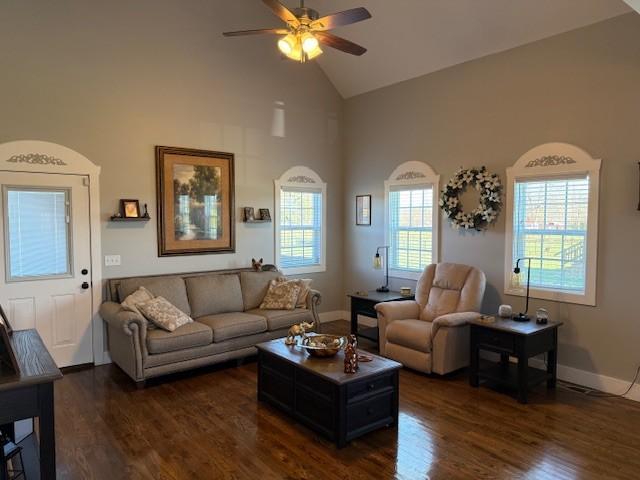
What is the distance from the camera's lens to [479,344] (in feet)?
14.0

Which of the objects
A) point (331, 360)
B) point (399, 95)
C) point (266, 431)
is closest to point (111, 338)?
point (266, 431)

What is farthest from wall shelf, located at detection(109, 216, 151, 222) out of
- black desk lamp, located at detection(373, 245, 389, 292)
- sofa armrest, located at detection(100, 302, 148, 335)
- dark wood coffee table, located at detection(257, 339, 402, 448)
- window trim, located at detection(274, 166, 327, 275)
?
black desk lamp, located at detection(373, 245, 389, 292)

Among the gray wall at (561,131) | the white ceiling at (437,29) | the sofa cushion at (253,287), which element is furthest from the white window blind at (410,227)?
the sofa cushion at (253,287)

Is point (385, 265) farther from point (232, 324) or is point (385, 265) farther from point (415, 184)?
point (232, 324)

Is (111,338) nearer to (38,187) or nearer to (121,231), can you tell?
(121,231)

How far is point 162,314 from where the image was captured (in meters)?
4.48

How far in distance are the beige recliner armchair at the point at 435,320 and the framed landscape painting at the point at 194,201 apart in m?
2.23

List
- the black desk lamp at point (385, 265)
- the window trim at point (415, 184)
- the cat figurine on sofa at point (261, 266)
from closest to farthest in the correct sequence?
the window trim at point (415, 184), the cat figurine on sofa at point (261, 266), the black desk lamp at point (385, 265)

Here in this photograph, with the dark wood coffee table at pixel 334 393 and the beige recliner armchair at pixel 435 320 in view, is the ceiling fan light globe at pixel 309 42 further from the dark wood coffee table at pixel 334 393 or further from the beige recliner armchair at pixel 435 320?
the beige recliner armchair at pixel 435 320

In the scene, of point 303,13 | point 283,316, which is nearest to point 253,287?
point 283,316

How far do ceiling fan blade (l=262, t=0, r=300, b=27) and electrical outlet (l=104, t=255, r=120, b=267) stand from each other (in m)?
3.13

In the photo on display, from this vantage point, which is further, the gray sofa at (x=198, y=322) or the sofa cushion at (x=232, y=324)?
the sofa cushion at (x=232, y=324)

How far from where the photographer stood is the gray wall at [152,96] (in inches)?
175

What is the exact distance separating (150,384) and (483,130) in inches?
174
